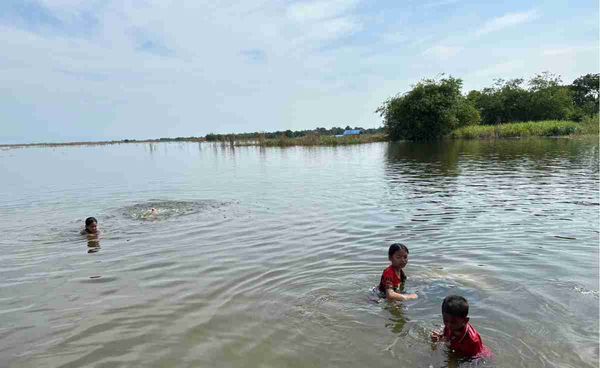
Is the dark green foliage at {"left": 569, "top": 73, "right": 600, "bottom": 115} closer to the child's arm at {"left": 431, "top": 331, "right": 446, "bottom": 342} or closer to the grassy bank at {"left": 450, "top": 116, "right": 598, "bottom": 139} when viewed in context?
the grassy bank at {"left": 450, "top": 116, "right": 598, "bottom": 139}

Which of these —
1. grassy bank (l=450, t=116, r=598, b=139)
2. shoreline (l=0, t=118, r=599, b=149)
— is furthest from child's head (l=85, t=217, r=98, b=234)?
grassy bank (l=450, t=116, r=598, b=139)

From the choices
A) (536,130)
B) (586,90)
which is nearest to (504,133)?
(536,130)

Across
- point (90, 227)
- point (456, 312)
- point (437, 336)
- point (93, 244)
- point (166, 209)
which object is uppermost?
point (456, 312)

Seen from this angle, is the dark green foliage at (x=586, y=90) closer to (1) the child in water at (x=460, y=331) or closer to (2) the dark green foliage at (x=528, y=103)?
(2) the dark green foliage at (x=528, y=103)

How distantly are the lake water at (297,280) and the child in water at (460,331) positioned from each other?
20 cm

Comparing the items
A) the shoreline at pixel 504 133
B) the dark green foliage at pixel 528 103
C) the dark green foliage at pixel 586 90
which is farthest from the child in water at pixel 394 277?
the dark green foliage at pixel 586 90

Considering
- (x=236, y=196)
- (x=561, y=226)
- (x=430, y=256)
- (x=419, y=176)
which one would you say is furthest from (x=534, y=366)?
(x=419, y=176)

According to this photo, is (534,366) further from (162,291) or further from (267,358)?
(162,291)

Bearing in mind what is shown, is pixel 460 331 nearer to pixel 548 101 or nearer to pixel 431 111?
pixel 431 111

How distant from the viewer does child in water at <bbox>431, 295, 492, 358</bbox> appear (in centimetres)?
463

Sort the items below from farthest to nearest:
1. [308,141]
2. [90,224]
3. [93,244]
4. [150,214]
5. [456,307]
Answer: [308,141]
[150,214]
[90,224]
[93,244]
[456,307]

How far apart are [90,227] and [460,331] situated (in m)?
9.73

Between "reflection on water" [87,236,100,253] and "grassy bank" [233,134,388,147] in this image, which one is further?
"grassy bank" [233,134,388,147]

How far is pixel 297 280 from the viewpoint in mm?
7629
